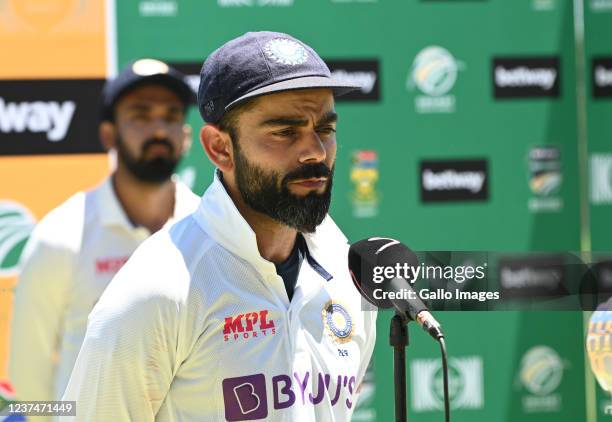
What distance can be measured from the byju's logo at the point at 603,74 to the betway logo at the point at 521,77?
0.23 meters

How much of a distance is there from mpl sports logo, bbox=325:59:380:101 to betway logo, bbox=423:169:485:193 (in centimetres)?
42

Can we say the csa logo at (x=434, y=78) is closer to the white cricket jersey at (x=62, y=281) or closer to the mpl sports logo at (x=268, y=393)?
the white cricket jersey at (x=62, y=281)

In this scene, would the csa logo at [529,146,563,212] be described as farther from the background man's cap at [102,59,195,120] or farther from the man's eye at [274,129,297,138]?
the man's eye at [274,129,297,138]

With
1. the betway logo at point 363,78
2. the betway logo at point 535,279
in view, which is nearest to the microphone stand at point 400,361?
the betway logo at point 535,279

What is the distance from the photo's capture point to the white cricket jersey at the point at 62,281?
137 inches

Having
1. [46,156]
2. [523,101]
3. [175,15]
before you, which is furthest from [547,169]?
[46,156]

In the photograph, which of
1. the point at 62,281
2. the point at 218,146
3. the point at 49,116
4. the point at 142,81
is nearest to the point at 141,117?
the point at 142,81

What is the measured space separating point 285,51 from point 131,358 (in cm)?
61

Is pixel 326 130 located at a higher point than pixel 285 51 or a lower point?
lower

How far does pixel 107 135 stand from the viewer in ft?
13.0

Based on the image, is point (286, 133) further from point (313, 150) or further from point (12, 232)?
point (12, 232)

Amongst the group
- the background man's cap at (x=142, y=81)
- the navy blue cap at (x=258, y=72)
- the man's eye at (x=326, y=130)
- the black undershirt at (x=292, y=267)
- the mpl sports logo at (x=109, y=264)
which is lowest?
the black undershirt at (x=292, y=267)

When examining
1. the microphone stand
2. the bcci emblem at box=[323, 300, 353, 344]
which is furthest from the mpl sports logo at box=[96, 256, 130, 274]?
the microphone stand

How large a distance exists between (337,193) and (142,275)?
2622mm
